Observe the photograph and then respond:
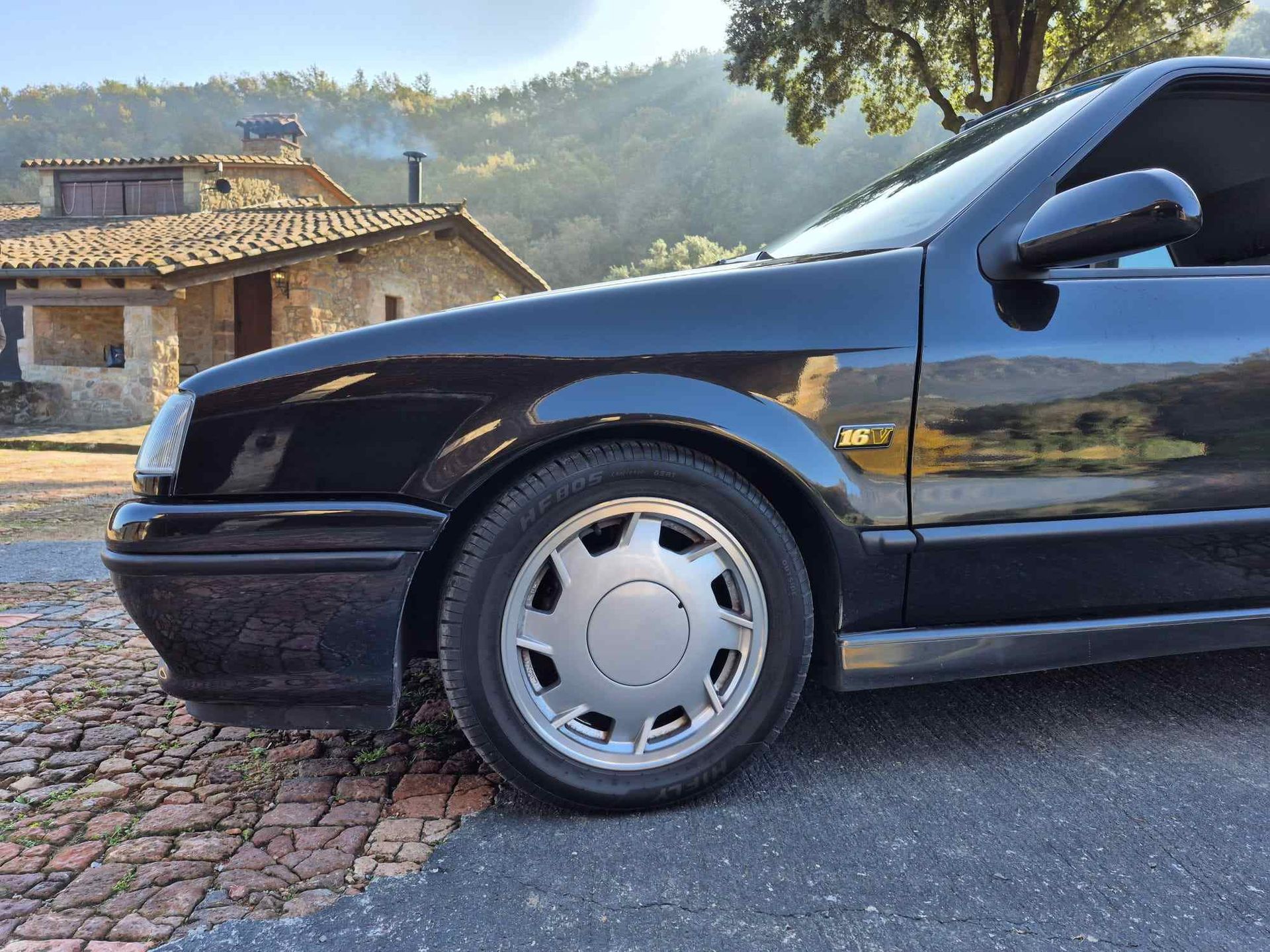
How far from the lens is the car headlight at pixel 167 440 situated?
1623 mm

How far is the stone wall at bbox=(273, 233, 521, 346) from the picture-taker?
Result: 632 inches

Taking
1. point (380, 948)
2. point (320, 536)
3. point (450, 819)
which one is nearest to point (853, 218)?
point (320, 536)

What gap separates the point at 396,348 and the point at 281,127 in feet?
103

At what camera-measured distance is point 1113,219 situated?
165cm

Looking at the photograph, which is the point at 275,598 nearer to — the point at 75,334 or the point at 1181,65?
the point at 1181,65

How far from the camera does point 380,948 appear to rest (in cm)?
133

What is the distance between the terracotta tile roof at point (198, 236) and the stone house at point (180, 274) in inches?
1.8

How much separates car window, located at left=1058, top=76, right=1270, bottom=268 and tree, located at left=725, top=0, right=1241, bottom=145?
32.8 ft

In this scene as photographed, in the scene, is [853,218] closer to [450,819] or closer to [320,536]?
[320,536]

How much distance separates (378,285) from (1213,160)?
1681 centimetres

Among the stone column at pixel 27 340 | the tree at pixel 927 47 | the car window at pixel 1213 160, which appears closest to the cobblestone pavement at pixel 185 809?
the car window at pixel 1213 160

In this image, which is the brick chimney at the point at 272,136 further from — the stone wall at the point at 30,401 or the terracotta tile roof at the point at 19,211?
the stone wall at the point at 30,401

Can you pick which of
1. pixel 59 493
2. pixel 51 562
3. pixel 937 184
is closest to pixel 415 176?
pixel 59 493

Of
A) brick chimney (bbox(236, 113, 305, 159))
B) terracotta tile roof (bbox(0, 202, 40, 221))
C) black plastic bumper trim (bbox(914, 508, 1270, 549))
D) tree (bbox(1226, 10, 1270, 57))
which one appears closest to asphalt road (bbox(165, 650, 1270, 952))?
black plastic bumper trim (bbox(914, 508, 1270, 549))
